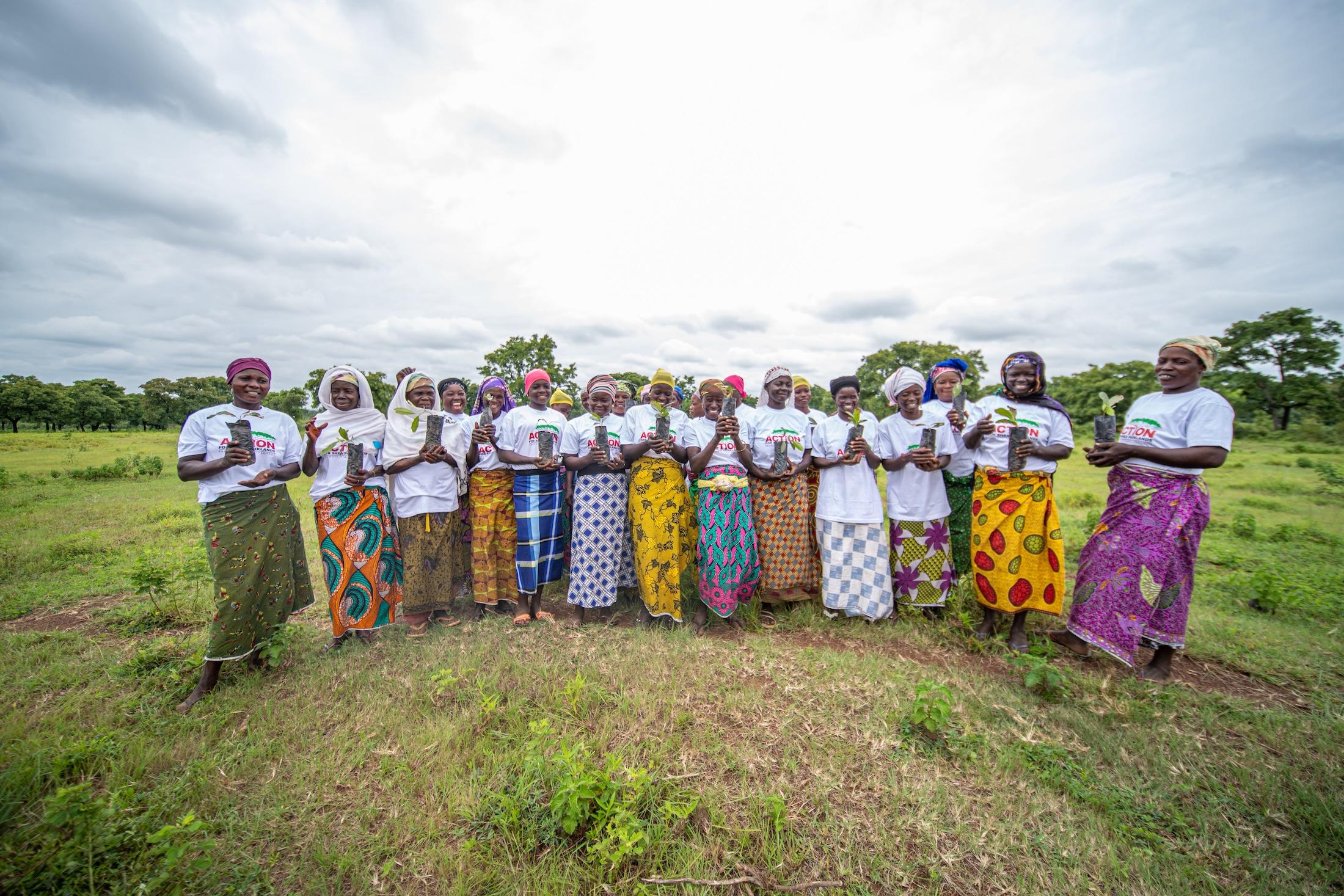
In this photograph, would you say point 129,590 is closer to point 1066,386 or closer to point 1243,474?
point 1243,474

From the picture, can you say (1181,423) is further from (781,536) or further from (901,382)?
(781,536)

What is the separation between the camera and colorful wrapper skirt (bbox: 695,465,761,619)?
4.91 m

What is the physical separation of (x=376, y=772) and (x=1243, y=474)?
21.0 metres

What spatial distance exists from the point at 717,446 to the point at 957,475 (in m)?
2.54

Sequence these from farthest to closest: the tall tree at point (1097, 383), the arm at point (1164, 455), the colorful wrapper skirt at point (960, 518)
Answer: the tall tree at point (1097, 383)
the colorful wrapper skirt at point (960, 518)
the arm at point (1164, 455)

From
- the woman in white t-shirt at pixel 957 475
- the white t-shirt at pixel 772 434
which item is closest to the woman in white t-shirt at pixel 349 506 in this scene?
the white t-shirt at pixel 772 434

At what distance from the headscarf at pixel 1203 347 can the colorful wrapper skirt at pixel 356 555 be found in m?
6.71

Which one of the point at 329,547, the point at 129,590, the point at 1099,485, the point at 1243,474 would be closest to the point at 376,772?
the point at 329,547

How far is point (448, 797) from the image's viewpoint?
2807 mm

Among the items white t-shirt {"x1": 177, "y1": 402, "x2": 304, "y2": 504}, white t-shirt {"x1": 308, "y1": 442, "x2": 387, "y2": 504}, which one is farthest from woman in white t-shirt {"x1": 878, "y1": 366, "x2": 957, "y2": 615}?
white t-shirt {"x1": 177, "y1": 402, "x2": 304, "y2": 504}

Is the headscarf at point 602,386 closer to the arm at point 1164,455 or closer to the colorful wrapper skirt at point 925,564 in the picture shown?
the colorful wrapper skirt at point 925,564

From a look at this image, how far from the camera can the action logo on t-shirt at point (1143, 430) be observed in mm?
4008

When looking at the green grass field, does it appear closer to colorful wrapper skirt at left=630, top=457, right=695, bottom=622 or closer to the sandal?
the sandal

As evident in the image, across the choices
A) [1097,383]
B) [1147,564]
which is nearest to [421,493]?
[1147,564]
